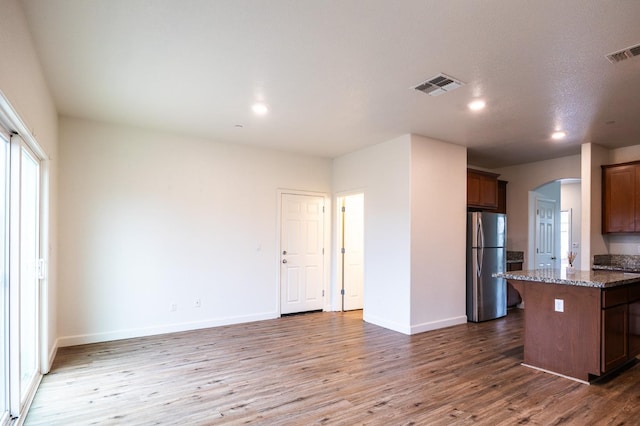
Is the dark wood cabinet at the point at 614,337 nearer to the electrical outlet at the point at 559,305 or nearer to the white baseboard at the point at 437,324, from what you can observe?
the electrical outlet at the point at 559,305

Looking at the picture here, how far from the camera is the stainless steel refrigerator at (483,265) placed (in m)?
5.50

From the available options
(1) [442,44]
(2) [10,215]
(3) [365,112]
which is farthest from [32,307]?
(1) [442,44]

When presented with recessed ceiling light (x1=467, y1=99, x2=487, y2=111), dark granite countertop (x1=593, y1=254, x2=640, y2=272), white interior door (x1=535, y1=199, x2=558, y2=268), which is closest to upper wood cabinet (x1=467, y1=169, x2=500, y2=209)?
white interior door (x1=535, y1=199, x2=558, y2=268)

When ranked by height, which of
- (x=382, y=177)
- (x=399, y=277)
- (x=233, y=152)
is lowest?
(x=399, y=277)

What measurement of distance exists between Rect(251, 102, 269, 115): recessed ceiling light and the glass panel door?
203 cm

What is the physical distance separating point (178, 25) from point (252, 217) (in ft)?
11.4

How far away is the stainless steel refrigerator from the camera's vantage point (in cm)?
550

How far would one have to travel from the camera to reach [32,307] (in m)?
3.21

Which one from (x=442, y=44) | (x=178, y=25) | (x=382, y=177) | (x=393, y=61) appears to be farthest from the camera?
(x=382, y=177)

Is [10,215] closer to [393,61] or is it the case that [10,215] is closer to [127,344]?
[127,344]

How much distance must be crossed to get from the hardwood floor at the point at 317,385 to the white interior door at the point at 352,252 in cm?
175

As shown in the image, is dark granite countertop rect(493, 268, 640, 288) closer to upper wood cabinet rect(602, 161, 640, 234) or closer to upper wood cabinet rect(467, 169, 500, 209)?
upper wood cabinet rect(602, 161, 640, 234)

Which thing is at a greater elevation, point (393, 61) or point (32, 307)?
point (393, 61)

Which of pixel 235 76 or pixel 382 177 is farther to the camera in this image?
pixel 382 177
